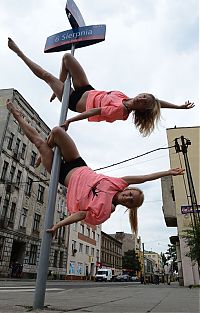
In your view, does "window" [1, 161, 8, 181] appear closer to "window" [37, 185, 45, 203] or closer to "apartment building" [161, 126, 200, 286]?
"window" [37, 185, 45, 203]

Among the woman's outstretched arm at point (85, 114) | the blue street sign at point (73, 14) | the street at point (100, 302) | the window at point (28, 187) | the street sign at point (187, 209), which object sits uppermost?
the window at point (28, 187)

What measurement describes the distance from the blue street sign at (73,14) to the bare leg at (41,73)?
1.10m

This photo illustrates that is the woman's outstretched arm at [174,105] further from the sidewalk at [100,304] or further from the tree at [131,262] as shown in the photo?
the tree at [131,262]

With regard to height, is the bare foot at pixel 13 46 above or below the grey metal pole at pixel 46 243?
above

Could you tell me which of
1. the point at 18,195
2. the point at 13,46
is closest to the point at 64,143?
the point at 13,46

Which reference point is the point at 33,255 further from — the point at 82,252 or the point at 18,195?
the point at 82,252

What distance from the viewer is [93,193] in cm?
349

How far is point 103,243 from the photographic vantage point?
59.9 meters

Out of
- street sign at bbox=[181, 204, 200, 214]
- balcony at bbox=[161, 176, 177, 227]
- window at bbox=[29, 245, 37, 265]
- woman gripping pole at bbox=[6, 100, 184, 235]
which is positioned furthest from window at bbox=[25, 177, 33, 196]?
woman gripping pole at bbox=[6, 100, 184, 235]

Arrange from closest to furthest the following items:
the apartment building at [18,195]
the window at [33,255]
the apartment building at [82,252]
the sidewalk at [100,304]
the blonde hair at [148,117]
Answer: the sidewalk at [100,304]
the blonde hair at [148,117]
the apartment building at [18,195]
the window at [33,255]
the apartment building at [82,252]

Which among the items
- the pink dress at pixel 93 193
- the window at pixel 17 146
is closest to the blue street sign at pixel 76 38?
the pink dress at pixel 93 193

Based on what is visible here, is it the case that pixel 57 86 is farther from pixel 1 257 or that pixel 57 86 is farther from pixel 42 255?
pixel 1 257

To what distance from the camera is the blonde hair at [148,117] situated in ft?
13.4

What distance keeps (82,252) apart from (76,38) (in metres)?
42.0
